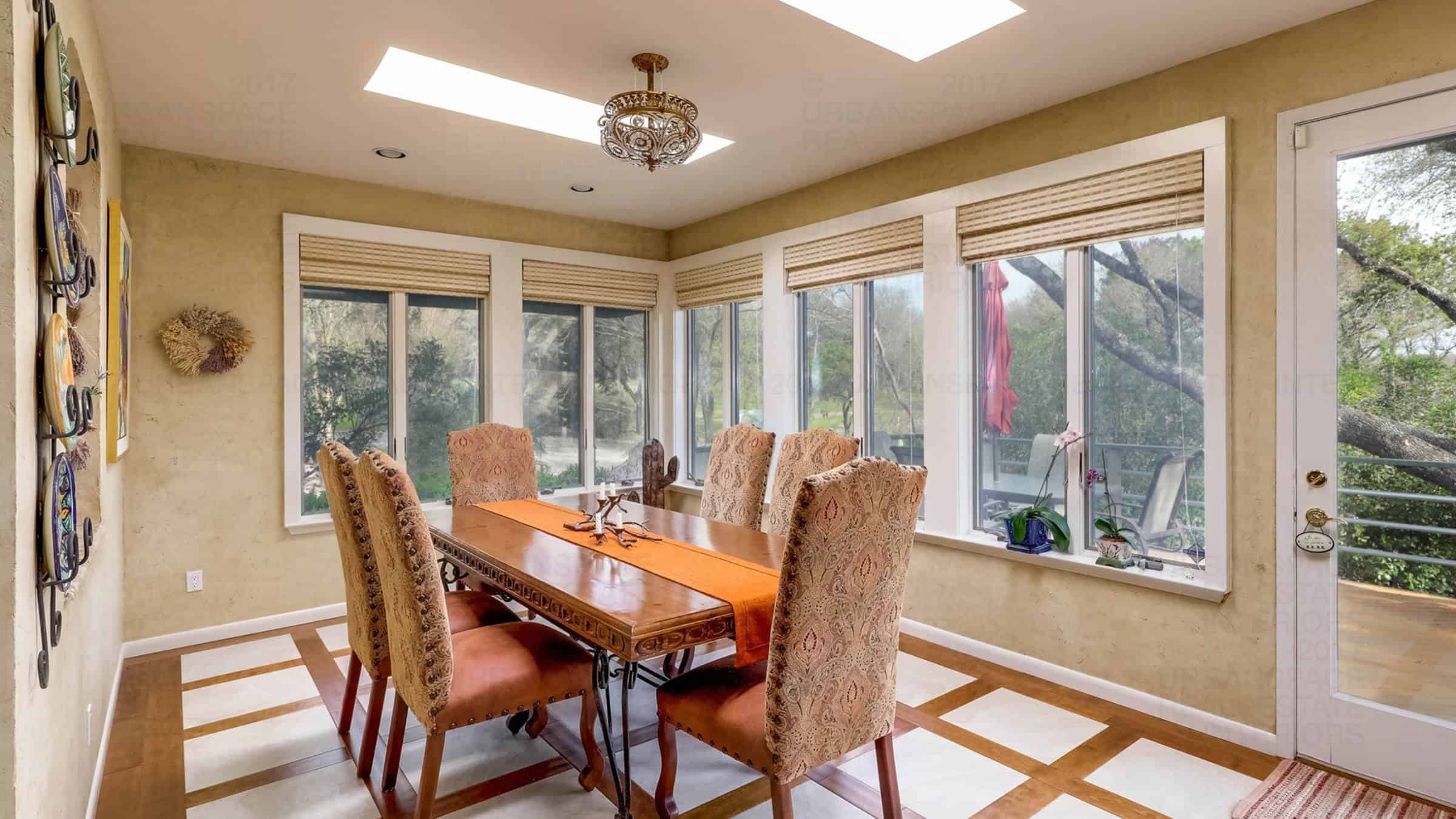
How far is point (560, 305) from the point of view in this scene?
202 inches

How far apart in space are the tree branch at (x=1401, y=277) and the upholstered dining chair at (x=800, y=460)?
1718mm

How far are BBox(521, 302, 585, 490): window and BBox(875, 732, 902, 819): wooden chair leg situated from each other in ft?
11.2

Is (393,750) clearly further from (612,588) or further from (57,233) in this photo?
(57,233)

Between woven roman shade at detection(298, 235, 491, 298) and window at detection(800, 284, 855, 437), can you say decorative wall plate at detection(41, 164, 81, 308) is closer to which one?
woven roman shade at detection(298, 235, 491, 298)

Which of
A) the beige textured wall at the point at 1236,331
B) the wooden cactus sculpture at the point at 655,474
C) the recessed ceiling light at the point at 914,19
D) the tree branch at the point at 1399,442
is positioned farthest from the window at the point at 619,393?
the tree branch at the point at 1399,442

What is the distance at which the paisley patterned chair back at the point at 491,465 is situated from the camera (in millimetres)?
3756

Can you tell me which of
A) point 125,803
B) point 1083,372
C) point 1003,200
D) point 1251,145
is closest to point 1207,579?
point 1083,372

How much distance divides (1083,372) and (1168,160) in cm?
88

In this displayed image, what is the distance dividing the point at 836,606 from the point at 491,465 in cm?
256

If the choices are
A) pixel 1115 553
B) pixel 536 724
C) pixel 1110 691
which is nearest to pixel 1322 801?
pixel 1110 691

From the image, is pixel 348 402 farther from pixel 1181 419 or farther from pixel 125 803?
pixel 1181 419

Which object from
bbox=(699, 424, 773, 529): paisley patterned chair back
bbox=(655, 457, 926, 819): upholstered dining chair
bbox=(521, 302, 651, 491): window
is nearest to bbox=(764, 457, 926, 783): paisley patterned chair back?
bbox=(655, 457, 926, 819): upholstered dining chair

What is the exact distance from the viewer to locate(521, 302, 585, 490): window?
502 centimetres

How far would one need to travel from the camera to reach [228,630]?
3852 millimetres
